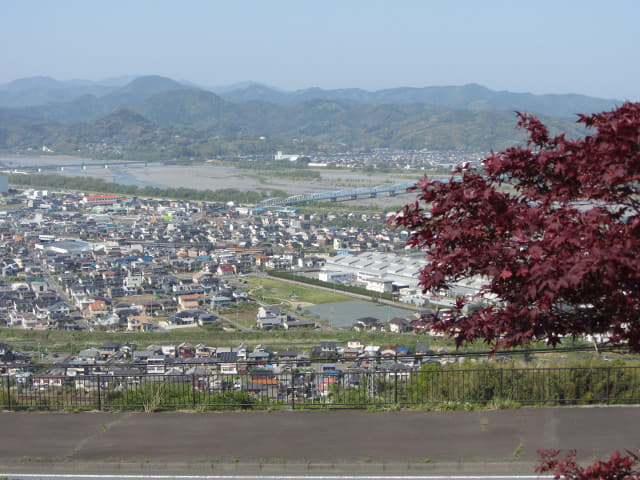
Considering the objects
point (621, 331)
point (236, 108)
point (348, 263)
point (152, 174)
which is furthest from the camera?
point (236, 108)

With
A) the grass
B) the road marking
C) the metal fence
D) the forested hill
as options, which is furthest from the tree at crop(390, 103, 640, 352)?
the forested hill

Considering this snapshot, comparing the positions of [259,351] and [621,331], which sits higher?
[621,331]

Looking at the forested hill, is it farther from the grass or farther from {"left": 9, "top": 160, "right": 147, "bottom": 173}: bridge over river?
the grass

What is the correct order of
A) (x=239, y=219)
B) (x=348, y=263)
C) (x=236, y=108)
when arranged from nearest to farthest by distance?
(x=348, y=263) < (x=239, y=219) < (x=236, y=108)

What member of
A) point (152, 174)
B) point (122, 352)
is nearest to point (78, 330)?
point (122, 352)

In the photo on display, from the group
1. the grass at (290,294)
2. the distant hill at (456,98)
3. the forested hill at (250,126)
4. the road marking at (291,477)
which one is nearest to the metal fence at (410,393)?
the road marking at (291,477)

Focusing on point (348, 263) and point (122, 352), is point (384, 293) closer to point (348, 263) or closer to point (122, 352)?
point (348, 263)
